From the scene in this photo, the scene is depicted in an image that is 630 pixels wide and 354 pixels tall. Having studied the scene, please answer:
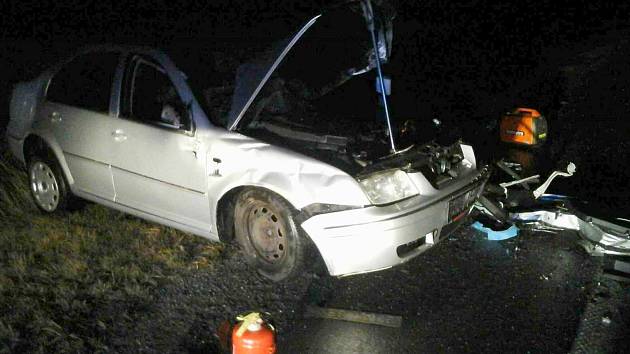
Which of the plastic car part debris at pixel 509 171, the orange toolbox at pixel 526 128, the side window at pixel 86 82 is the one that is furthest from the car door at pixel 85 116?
the orange toolbox at pixel 526 128

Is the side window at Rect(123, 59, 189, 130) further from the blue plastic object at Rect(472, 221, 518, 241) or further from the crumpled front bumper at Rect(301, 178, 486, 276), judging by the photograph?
the blue plastic object at Rect(472, 221, 518, 241)

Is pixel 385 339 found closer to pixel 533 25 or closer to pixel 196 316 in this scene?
pixel 196 316

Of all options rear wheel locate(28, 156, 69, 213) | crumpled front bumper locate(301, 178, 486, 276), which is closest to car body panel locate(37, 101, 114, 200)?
rear wheel locate(28, 156, 69, 213)

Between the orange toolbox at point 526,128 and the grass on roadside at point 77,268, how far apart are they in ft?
13.6

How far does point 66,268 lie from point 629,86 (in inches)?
386

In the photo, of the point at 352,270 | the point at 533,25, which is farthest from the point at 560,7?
the point at 352,270

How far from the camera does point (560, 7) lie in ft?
63.1

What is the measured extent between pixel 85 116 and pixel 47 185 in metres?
0.95

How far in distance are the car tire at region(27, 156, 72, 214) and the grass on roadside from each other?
0.37 ft

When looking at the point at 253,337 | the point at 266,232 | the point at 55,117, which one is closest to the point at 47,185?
the point at 55,117

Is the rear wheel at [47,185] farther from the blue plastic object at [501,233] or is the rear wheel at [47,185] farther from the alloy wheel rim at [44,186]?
the blue plastic object at [501,233]

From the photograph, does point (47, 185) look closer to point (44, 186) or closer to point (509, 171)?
point (44, 186)

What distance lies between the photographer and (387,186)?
3.92 metres

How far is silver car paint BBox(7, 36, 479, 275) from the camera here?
3.77m
